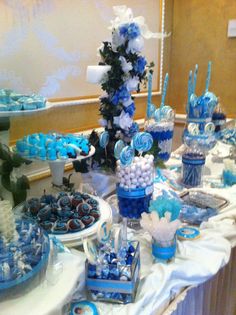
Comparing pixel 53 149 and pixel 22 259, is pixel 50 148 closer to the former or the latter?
pixel 53 149

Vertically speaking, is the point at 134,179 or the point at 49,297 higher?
the point at 134,179

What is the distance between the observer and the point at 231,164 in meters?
1.41

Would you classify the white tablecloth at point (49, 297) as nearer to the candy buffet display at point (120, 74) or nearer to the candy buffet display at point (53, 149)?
the candy buffet display at point (53, 149)

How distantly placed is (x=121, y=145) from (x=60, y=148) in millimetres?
Answer: 208

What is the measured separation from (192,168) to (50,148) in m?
0.65

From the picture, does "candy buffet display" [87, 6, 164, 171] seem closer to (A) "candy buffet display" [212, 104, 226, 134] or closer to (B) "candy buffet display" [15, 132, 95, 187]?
(B) "candy buffet display" [15, 132, 95, 187]

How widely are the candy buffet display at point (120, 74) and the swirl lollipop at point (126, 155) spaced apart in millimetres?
261

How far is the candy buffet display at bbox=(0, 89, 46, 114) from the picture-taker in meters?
0.95

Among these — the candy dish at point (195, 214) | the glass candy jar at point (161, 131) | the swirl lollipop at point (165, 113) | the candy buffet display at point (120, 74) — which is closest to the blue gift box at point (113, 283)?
the candy dish at point (195, 214)

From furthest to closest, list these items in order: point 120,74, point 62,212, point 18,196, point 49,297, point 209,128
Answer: point 209,128
point 120,74
point 18,196
point 62,212
point 49,297

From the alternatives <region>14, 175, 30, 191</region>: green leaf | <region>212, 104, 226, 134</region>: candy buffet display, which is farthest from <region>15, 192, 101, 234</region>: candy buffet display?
<region>212, 104, 226, 134</region>: candy buffet display

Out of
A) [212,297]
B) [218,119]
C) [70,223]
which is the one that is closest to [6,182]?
[70,223]

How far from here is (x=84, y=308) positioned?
27.9 inches

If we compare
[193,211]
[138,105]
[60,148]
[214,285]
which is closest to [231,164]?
[193,211]
